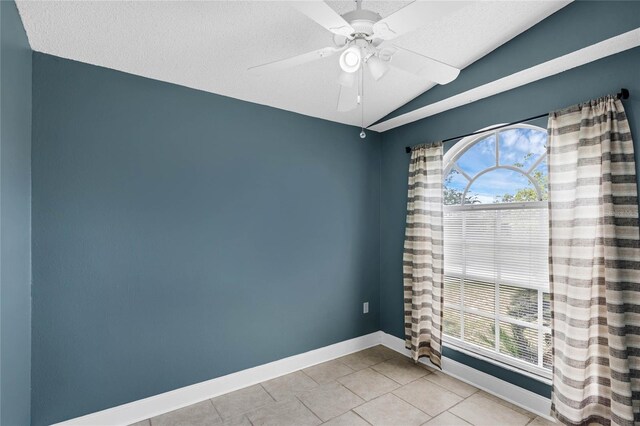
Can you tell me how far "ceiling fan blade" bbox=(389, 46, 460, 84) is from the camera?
1502 mm

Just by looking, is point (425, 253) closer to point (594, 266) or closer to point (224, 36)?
point (594, 266)

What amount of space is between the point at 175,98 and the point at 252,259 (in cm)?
142

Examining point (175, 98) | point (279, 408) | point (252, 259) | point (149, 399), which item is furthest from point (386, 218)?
point (149, 399)

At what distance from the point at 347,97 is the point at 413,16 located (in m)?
0.62

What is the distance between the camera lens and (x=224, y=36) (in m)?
1.98

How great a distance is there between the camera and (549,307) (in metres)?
2.35

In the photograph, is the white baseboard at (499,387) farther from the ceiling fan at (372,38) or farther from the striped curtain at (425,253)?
the ceiling fan at (372,38)

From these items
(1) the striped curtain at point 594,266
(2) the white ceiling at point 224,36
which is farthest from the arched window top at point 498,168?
(2) the white ceiling at point 224,36

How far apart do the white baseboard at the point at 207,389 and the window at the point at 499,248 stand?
116cm

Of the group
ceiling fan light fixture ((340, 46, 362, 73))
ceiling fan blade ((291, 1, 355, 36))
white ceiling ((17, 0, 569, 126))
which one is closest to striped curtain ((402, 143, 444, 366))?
white ceiling ((17, 0, 569, 126))

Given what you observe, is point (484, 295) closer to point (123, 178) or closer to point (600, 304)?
point (600, 304)

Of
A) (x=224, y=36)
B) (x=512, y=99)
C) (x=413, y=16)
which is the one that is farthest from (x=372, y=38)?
(x=512, y=99)

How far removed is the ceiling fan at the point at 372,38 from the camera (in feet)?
3.89

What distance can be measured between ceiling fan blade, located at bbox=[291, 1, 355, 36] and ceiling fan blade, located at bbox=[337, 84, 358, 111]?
0.37m
